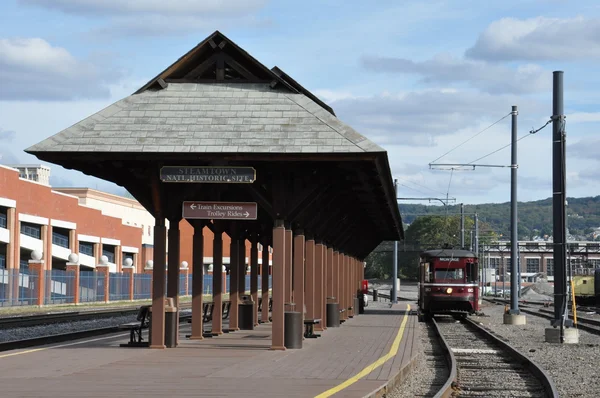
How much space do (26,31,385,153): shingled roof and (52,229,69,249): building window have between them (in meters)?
47.6

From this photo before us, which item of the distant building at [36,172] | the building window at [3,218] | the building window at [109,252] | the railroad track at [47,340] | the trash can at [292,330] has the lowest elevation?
the railroad track at [47,340]

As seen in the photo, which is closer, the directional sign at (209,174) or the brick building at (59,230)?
the directional sign at (209,174)

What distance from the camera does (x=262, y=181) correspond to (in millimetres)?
18922

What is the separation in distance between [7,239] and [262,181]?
41598mm

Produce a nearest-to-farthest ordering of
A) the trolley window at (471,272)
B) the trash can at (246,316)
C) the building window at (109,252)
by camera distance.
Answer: the trash can at (246,316)
the trolley window at (471,272)
the building window at (109,252)

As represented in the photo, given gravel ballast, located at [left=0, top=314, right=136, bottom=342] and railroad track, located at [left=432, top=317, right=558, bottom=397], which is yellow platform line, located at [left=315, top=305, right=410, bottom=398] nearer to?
railroad track, located at [left=432, top=317, right=558, bottom=397]

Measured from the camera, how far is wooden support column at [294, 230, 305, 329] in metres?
20.5

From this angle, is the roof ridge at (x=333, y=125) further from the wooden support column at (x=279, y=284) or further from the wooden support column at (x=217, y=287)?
the wooden support column at (x=217, y=287)

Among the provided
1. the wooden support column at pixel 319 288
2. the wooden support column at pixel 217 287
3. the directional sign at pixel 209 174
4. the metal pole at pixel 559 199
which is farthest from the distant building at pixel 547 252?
the directional sign at pixel 209 174

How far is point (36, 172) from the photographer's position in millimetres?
91375

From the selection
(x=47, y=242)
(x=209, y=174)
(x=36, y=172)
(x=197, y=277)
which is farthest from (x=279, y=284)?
(x=36, y=172)

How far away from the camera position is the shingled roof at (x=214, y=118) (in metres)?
17.9

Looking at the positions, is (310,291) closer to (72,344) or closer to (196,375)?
(72,344)

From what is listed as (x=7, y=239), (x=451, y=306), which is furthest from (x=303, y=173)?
(x=7, y=239)
